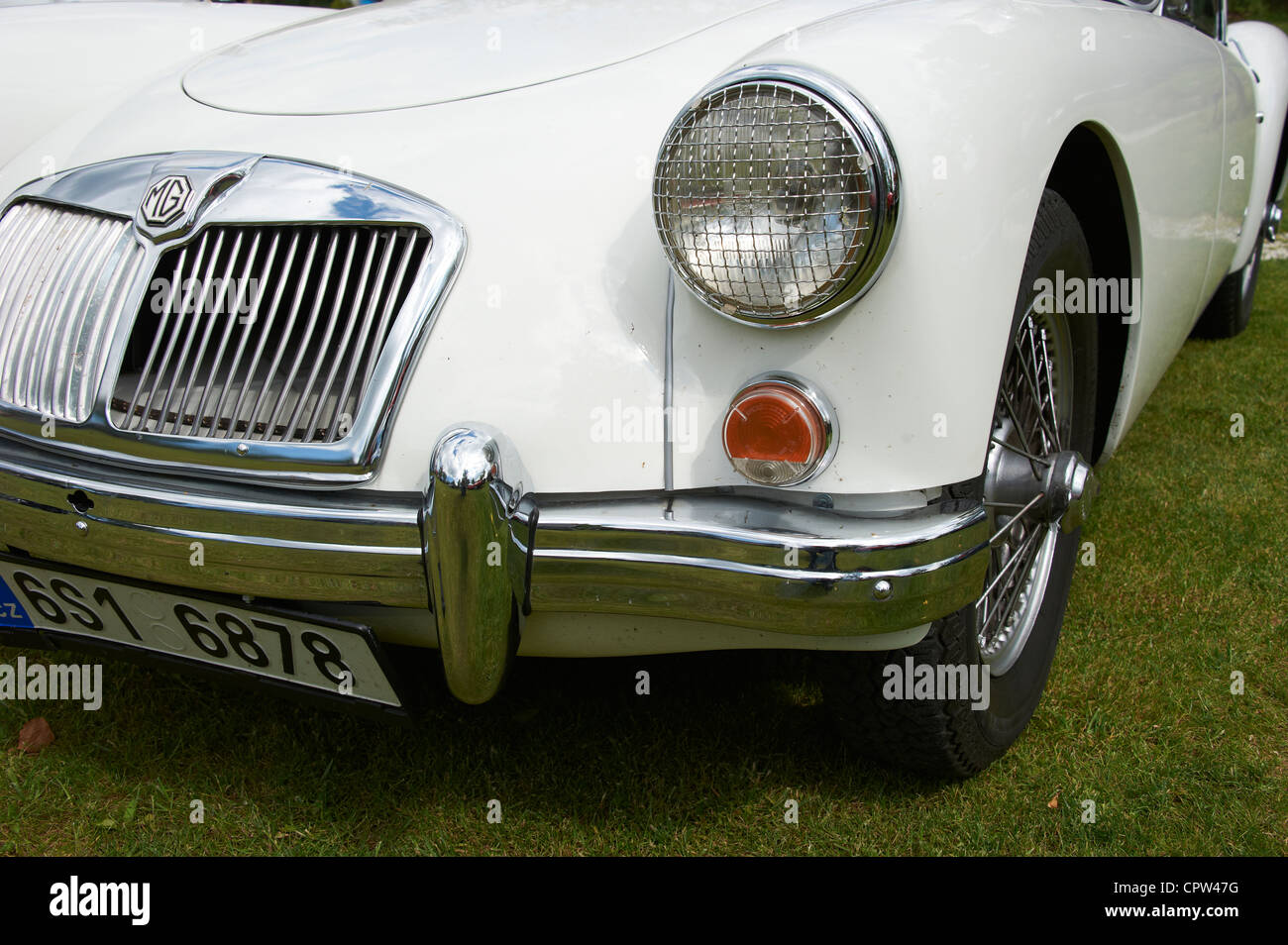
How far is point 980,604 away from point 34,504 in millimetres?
1472

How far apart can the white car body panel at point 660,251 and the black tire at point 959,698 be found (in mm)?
179

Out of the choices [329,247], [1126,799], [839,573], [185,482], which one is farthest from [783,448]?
[1126,799]

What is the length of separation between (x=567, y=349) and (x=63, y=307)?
763 mm

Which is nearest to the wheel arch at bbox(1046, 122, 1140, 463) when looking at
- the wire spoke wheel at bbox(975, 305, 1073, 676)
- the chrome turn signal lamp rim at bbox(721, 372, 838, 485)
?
the wire spoke wheel at bbox(975, 305, 1073, 676)

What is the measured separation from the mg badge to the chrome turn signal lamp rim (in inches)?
33.7

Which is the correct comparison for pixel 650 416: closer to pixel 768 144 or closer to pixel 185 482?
pixel 768 144

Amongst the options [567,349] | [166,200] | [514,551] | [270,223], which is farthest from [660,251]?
[166,200]

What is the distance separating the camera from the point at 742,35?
5.58 ft

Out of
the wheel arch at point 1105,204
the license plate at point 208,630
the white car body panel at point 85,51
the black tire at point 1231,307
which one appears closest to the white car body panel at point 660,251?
the wheel arch at point 1105,204

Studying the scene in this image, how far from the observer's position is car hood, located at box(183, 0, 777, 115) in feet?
5.57

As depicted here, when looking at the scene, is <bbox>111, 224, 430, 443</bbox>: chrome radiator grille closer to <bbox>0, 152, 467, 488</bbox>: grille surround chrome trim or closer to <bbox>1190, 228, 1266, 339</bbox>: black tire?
<bbox>0, 152, 467, 488</bbox>: grille surround chrome trim

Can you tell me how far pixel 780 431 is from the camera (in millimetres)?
1352

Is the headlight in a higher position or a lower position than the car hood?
lower

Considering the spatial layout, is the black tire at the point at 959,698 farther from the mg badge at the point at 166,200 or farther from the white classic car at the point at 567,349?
the mg badge at the point at 166,200
